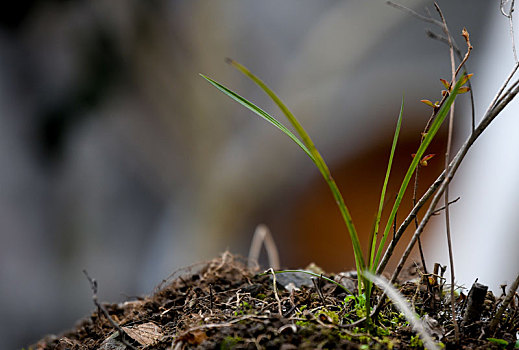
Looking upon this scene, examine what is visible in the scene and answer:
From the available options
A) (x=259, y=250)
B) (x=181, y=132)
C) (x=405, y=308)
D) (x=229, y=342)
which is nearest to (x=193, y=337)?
(x=229, y=342)

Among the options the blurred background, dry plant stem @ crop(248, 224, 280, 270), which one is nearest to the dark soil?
dry plant stem @ crop(248, 224, 280, 270)

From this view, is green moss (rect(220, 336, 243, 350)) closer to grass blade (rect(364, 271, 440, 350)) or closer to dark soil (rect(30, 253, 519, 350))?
dark soil (rect(30, 253, 519, 350))

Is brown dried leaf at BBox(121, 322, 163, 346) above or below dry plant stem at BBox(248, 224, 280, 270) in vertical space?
below

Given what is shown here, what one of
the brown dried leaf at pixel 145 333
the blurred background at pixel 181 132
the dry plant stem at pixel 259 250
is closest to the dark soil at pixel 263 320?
the brown dried leaf at pixel 145 333

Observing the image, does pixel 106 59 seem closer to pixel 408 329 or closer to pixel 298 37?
pixel 298 37

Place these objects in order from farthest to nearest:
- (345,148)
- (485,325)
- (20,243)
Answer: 1. (345,148)
2. (20,243)
3. (485,325)

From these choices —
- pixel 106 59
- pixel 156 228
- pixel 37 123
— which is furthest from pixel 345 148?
pixel 37 123
